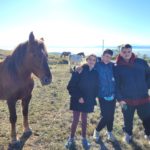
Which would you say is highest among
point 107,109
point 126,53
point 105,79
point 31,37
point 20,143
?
point 31,37

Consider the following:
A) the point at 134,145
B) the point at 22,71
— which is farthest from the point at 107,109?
the point at 22,71

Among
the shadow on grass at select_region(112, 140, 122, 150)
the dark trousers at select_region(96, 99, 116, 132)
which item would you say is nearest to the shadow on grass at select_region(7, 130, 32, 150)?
the dark trousers at select_region(96, 99, 116, 132)

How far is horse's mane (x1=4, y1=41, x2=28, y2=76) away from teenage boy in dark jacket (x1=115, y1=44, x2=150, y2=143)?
188cm

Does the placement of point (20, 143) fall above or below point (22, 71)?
below

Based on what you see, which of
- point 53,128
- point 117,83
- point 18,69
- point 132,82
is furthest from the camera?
Answer: point 53,128

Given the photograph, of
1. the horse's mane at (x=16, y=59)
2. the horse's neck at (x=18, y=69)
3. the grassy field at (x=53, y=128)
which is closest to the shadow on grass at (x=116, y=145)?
the grassy field at (x=53, y=128)

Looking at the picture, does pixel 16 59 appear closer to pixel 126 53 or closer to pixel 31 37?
pixel 31 37

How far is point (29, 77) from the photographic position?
5828mm

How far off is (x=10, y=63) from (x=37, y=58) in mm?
847

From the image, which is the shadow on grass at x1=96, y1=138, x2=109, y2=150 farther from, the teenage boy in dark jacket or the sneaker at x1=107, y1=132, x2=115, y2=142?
the teenage boy in dark jacket

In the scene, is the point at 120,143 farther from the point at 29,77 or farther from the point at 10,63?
the point at 10,63

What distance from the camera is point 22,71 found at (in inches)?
222

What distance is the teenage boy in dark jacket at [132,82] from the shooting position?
5281mm

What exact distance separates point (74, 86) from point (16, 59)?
1.37 m
